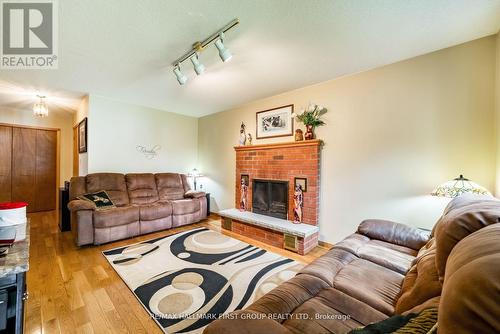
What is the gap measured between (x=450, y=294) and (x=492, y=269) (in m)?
0.10

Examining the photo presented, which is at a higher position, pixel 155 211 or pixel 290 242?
pixel 155 211

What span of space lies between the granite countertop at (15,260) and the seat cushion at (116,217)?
7.15ft

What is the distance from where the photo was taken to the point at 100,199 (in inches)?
127

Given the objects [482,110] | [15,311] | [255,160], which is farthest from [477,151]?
[15,311]

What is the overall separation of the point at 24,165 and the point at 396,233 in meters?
6.94

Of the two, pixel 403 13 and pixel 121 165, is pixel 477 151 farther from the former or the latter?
pixel 121 165

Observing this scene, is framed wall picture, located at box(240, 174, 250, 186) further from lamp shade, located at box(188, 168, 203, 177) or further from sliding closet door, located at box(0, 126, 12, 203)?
sliding closet door, located at box(0, 126, 12, 203)

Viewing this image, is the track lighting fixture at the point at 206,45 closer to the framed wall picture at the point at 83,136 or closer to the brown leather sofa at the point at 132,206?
the brown leather sofa at the point at 132,206

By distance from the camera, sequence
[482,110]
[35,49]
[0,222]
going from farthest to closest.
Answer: [35,49]
[482,110]
[0,222]

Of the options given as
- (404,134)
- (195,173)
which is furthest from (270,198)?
(195,173)

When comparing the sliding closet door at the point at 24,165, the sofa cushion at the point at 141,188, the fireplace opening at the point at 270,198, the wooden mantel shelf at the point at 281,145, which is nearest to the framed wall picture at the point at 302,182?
the fireplace opening at the point at 270,198

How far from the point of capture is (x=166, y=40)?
6.55 ft

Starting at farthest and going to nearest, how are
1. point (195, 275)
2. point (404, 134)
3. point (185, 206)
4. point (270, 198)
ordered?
point (185, 206) → point (270, 198) → point (404, 134) → point (195, 275)

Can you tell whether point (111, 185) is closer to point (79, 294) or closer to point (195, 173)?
point (195, 173)
